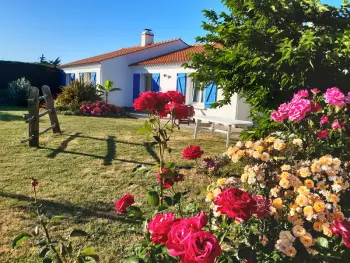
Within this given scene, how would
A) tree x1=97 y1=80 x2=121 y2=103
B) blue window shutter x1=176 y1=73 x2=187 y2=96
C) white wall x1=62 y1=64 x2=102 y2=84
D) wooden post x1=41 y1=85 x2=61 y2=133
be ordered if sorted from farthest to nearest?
white wall x1=62 y1=64 x2=102 y2=84, tree x1=97 y1=80 x2=121 y2=103, blue window shutter x1=176 y1=73 x2=187 y2=96, wooden post x1=41 y1=85 x2=61 y2=133

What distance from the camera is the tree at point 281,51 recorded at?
4.02 metres

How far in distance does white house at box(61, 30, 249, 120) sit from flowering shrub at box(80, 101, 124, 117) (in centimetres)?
360

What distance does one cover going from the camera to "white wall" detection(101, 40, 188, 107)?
752 inches

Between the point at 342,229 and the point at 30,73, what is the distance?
25.5 metres

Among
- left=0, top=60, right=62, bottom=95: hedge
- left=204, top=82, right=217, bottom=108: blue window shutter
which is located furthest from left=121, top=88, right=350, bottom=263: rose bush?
left=0, top=60, right=62, bottom=95: hedge

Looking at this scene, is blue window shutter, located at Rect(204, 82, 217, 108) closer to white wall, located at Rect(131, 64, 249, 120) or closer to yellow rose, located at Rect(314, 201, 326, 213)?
white wall, located at Rect(131, 64, 249, 120)

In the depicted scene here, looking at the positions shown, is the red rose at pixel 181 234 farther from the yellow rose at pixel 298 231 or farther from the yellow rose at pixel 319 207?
the yellow rose at pixel 319 207

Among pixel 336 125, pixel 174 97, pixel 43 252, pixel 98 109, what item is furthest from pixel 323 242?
pixel 98 109

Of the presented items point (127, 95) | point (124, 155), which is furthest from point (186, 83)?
point (124, 155)

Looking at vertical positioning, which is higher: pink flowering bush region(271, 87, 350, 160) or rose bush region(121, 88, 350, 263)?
pink flowering bush region(271, 87, 350, 160)

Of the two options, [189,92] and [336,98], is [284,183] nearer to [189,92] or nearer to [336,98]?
[336,98]

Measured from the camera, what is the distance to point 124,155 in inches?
264

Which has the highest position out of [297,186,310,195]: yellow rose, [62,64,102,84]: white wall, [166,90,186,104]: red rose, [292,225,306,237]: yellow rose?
[62,64,102,84]: white wall

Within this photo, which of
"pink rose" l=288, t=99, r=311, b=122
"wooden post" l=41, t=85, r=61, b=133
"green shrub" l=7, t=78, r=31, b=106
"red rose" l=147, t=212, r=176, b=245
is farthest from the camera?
"green shrub" l=7, t=78, r=31, b=106
